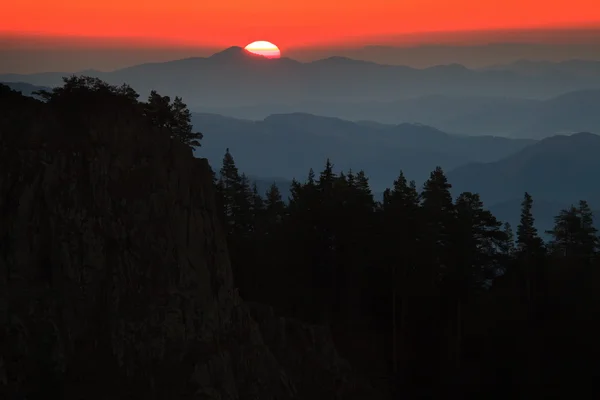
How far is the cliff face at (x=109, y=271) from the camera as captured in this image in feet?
70.4

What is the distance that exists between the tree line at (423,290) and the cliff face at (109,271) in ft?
34.9

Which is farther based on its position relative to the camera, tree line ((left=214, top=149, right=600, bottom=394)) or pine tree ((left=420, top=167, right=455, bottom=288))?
pine tree ((left=420, top=167, right=455, bottom=288))

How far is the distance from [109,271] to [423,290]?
18.7m

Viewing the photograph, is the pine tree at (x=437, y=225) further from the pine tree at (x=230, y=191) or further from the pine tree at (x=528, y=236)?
the pine tree at (x=230, y=191)

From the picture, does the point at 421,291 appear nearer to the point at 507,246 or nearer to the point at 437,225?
the point at 437,225

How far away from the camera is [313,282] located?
123 feet

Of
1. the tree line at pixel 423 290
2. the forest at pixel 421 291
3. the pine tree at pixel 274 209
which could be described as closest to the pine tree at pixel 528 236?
the forest at pixel 421 291

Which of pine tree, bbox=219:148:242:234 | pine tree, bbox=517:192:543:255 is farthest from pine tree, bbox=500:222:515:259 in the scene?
pine tree, bbox=219:148:242:234

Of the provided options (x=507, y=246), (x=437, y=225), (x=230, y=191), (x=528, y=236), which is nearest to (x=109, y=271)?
(x=437, y=225)

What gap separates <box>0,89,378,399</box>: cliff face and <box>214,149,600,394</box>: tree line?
10.6 meters

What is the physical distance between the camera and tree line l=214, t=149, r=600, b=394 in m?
34.0

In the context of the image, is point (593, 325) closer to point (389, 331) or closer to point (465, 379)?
point (465, 379)

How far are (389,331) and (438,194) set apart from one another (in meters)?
8.80

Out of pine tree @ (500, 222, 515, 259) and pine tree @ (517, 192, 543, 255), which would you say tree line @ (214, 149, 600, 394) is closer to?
pine tree @ (517, 192, 543, 255)
